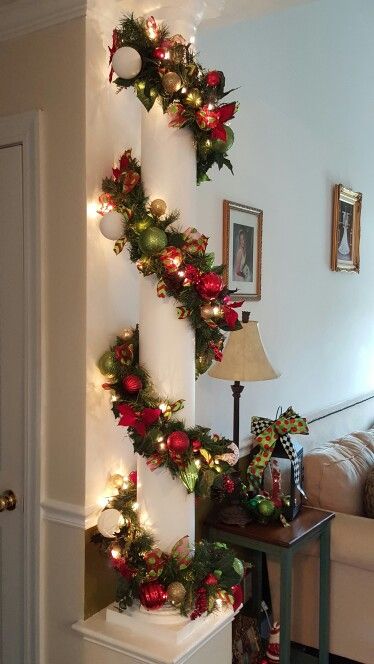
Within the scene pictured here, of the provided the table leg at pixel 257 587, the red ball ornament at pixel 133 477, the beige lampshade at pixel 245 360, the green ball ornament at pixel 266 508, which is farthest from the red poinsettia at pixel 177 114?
the table leg at pixel 257 587

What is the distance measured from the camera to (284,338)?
3.33 meters

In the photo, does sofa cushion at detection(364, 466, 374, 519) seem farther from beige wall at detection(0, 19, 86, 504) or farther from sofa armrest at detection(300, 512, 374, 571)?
beige wall at detection(0, 19, 86, 504)

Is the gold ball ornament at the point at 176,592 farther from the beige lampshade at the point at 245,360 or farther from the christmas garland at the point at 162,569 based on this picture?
the beige lampshade at the point at 245,360

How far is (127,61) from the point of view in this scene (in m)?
1.71

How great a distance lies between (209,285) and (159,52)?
2.12 ft

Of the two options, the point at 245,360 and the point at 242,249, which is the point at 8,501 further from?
the point at 242,249

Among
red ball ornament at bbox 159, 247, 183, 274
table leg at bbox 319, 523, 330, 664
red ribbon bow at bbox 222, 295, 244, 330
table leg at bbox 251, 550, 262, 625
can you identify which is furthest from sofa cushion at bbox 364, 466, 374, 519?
red ball ornament at bbox 159, 247, 183, 274

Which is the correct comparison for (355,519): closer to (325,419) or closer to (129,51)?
(325,419)

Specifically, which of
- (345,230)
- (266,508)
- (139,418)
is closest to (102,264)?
(139,418)

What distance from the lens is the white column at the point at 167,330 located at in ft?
6.00

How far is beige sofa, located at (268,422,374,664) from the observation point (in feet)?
8.38

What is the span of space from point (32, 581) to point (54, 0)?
1.83m

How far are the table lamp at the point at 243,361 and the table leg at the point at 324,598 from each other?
58 cm

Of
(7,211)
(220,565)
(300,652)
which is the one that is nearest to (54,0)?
(7,211)
